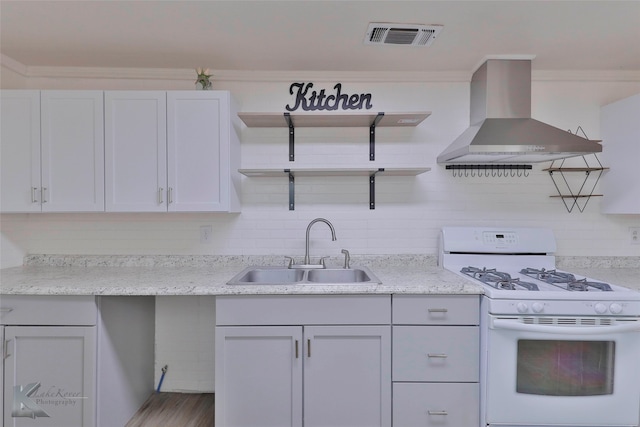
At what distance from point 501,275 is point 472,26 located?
54.3 inches

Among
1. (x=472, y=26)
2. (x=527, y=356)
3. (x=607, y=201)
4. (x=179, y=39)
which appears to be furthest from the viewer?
(x=607, y=201)

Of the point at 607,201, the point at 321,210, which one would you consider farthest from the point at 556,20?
the point at 321,210

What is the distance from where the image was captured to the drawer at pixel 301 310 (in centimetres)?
180

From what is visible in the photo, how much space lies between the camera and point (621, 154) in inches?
91.5

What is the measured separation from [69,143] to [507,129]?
264cm

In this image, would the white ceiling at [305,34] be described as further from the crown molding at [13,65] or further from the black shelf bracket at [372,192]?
the black shelf bracket at [372,192]

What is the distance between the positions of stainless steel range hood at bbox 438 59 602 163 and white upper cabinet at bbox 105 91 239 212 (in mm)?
1481

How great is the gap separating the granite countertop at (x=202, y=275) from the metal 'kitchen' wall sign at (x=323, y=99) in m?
1.08

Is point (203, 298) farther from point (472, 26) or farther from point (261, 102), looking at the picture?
point (472, 26)

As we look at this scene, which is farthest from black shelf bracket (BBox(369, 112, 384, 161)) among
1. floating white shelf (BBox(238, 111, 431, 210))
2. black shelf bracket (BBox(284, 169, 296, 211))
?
black shelf bracket (BBox(284, 169, 296, 211))

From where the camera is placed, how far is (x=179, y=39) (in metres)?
2.03

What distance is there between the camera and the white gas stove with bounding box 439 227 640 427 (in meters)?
1.69

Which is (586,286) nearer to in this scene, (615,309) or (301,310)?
(615,309)

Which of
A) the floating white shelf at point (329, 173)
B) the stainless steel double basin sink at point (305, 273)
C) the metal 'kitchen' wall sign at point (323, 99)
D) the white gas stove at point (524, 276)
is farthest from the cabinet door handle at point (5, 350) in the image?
the white gas stove at point (524, 276)
